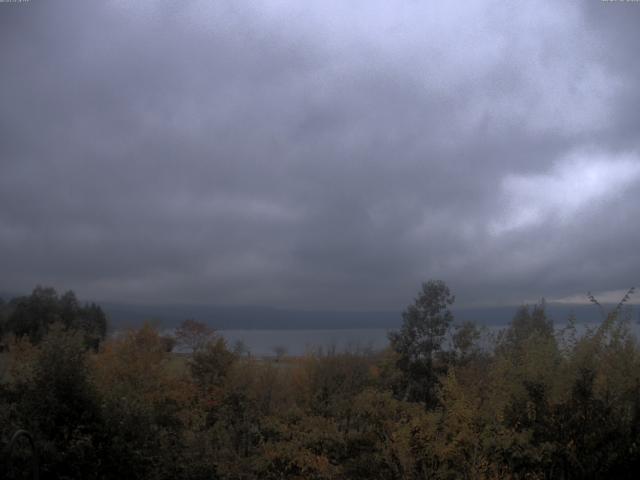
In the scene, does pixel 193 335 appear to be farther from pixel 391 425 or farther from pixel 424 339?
pixel 391 425

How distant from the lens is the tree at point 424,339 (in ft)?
85.0

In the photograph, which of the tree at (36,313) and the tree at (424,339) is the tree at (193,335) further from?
the tree at (424,339)

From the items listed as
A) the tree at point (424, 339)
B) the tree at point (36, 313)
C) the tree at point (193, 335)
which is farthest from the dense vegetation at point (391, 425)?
the tree at point (36, 313)

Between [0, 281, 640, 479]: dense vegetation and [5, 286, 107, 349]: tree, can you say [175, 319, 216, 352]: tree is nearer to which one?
[5, 286, 107, 349]: tree

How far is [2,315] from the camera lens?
194ft

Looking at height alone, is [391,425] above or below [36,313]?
below

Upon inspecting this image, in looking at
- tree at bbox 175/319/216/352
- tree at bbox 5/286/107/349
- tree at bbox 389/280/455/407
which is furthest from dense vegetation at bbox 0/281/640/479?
tree at bbox 5/286/107/349

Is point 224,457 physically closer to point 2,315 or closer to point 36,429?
point 36,429

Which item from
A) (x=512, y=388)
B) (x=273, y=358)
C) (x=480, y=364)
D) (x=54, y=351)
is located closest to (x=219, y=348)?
(x=273, y=358)

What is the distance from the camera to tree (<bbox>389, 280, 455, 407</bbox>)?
85.0 ft

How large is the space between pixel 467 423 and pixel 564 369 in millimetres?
2552

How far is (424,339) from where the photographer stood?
86.4 feet

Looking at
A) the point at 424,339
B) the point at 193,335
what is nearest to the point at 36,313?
the point at 193,335

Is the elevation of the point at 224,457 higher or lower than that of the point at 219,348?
lower
